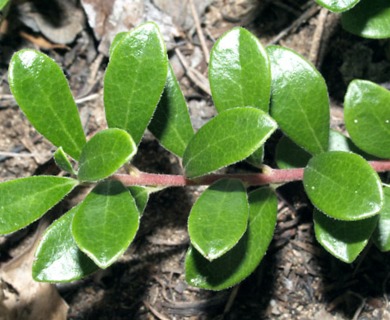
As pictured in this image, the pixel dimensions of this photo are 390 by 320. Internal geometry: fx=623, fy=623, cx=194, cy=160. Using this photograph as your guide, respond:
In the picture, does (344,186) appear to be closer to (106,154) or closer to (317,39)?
(106,154)

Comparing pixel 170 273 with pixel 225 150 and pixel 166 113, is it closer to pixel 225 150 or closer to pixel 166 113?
pixel 166 113

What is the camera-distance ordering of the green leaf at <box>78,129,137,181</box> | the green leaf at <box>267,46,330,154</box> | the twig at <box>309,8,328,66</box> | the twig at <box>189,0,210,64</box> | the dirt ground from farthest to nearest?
the twig at <box>189,0,210,64</box> < the twig at <box>309,8,328,66</box> < the dirt ground < the green leaf at <box>267,46,330,154</box> < the green leaf at <box>78,129,137,181</box>

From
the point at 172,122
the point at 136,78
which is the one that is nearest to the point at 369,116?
the point at 172,122

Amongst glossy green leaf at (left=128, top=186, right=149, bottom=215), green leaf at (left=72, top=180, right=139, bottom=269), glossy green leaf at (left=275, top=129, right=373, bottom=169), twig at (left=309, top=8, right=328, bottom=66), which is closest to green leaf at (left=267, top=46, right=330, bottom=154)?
glossy green leaf at (left=275, top=129, right=373, bottom=169)

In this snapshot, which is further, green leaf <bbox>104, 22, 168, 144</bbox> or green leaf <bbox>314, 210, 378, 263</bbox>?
green leaf <bbox>314, 210, 378, 263</bbox>

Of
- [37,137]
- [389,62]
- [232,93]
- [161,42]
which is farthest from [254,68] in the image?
[37,137]

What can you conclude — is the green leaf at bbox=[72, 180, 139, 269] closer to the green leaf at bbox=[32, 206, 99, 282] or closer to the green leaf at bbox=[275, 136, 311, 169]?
the green leaf at bbox=[32, 206, 99, 282]

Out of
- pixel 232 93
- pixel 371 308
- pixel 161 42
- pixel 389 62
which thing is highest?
pixel 161 42
